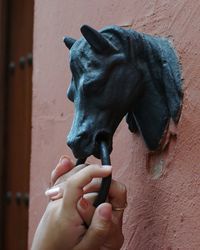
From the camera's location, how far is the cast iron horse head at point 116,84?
2.49 feet

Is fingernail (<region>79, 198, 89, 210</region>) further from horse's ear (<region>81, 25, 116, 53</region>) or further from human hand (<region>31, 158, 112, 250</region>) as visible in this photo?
horse's ear (<region>81, 25, 116, 53</region>)

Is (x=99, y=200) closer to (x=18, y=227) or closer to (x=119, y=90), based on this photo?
(x=119, y=90)

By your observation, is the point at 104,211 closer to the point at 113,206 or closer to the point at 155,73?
the point at 113,206

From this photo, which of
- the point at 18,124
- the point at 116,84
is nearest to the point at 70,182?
the point at 116,84

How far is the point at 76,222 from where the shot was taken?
0.71 meters

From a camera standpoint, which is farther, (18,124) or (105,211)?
(18,124)

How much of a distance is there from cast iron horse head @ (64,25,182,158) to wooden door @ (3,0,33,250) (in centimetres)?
121

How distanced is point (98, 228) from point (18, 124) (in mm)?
1409

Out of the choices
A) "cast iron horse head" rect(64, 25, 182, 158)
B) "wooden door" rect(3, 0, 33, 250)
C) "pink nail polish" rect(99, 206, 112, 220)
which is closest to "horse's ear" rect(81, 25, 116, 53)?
"cast iron horse head" rect(64, 25, 182, 158)

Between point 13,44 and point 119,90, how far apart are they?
141 centimetres

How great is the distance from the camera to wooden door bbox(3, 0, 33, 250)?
2.01 meters

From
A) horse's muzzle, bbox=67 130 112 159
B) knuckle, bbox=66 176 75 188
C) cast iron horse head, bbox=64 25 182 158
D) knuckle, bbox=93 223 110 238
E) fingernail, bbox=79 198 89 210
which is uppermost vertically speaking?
cast iron horse head, bbox=64 25 182 158

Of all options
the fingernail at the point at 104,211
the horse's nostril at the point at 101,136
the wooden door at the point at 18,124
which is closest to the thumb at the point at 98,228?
the fingernail at the point at 104,211

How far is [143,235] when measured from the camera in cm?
86
